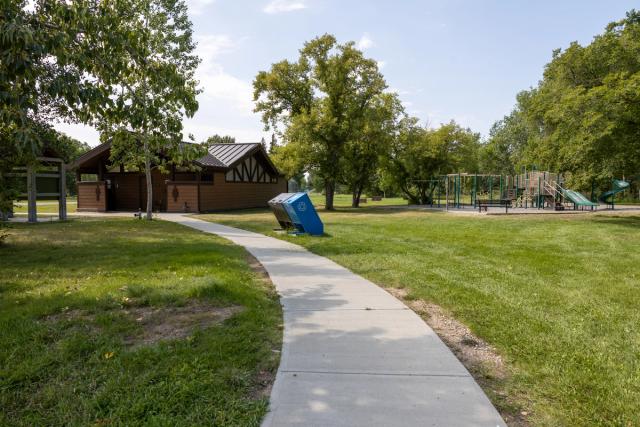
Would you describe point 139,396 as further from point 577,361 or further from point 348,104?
point 348,104

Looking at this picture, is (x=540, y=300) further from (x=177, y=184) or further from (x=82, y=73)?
(x=177, y=184)

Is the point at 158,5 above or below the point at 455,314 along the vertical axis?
above

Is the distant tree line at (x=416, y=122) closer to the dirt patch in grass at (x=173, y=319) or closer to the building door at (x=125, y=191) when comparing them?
the building door at (x=125, y=191)

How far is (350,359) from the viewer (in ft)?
12.0

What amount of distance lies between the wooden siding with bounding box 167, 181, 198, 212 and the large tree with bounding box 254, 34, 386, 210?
7198 millimetres

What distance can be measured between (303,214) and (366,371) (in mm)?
9235

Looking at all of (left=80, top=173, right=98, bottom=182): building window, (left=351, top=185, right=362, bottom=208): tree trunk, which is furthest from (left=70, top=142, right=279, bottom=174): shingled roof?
→ (left=351, top=185, right=362, bottom=208): tree trunk

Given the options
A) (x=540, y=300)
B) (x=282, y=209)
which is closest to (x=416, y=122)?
(x=282, y=209)

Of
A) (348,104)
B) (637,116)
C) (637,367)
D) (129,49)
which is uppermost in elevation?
(348,104)

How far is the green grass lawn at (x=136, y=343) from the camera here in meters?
2.91

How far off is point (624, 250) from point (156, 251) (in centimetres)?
1087

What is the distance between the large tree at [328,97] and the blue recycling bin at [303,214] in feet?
51.8

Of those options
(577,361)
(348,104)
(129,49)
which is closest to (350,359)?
(577,361)

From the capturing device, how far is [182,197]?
83.6 feet
